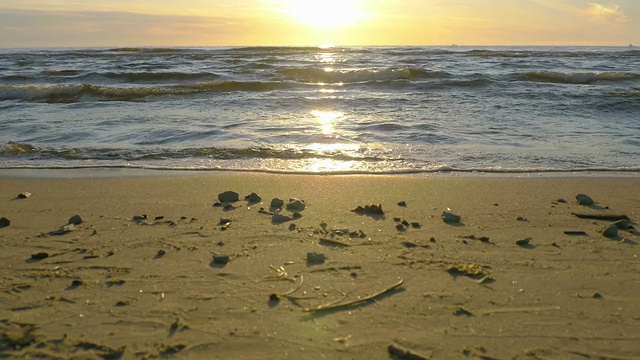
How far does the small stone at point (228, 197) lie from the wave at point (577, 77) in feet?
46.1

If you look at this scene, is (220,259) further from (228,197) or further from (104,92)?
(104,92)

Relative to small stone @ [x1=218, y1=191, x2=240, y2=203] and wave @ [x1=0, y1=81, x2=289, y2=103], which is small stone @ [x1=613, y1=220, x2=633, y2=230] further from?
wave @ [x1=0, y1=81, x2=289, y2=103]

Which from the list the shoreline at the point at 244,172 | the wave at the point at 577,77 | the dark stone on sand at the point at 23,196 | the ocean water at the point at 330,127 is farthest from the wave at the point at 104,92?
the dark stone on sand at the point at 23,196

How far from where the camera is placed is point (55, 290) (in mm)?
2691

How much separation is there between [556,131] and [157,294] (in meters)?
6.64

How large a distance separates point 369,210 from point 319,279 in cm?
127

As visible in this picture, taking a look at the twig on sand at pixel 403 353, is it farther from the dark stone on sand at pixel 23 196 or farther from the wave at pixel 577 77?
the wave at pixel 577 77

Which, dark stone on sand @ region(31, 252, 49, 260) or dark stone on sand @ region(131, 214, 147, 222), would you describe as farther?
dark stone on sand @ region(131, 214, 147, 222)

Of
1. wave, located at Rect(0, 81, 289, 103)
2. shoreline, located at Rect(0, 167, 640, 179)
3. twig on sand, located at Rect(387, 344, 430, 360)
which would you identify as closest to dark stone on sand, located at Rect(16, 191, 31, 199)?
shoreline, located at Rect(0, 167, 640, 179)

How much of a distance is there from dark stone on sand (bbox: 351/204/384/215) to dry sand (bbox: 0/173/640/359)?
0.06 metres

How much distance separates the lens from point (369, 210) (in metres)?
4.01

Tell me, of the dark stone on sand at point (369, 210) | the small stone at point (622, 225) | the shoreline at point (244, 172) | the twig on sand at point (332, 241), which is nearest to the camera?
the twig on sand at point (332, 241)

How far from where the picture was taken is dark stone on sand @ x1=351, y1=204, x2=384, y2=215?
13.1ft

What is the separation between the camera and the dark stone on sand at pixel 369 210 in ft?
13.1
